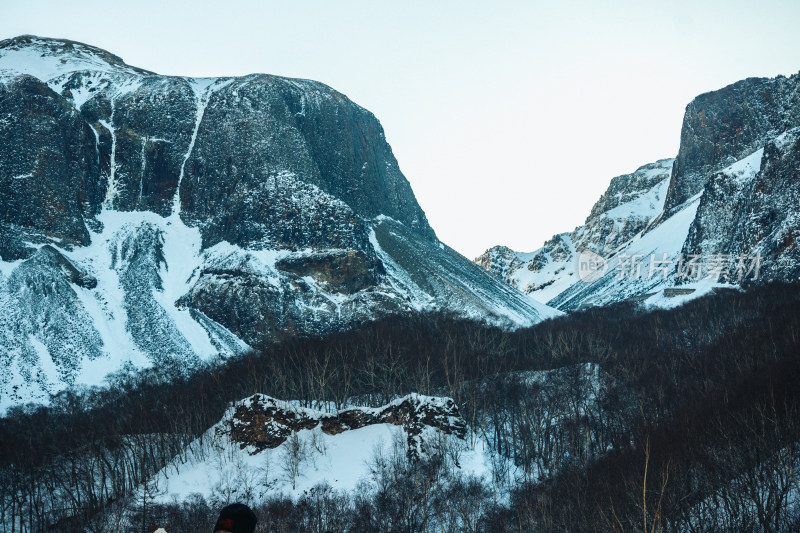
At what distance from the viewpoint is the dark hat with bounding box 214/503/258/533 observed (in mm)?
6875

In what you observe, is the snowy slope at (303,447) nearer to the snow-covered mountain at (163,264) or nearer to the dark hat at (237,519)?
the dark hat at (237,519)

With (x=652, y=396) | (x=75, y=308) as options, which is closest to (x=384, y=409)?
(x=652, y=396)

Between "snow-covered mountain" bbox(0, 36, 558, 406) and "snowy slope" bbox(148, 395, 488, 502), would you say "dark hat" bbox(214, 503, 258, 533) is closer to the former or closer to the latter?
"snowy slope" bbox(148, 395, 488, 502)

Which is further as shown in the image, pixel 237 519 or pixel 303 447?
pixel 303 447

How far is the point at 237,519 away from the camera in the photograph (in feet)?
22.9

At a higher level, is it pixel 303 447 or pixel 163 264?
pixel 163 264

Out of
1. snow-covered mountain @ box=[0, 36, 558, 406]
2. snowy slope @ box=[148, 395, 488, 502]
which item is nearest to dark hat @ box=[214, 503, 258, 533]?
snowy slope @ box=[148, 395, 488, 502]

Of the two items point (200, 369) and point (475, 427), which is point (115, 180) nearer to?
point (200, 369)

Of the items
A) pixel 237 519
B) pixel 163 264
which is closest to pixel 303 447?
pixel 237 519

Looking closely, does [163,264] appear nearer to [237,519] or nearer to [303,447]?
[303,447]

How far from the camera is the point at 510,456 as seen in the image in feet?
240

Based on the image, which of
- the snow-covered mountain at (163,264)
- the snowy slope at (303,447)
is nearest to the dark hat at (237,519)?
the snowy slope at (303,447)

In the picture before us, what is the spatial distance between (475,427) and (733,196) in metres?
146

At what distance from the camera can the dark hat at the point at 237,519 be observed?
6875mm
